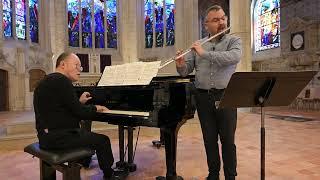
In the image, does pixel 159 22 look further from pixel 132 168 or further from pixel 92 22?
pixel 132 168

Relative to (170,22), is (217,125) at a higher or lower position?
lower

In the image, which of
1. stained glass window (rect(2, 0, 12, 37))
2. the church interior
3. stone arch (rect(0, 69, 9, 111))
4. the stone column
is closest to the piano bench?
the church interior

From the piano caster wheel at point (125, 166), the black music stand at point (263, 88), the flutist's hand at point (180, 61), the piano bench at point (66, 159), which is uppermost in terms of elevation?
the flutist's hand at point (180, 61)

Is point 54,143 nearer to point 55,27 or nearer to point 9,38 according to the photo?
point 9,38

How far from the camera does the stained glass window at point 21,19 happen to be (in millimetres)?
12609

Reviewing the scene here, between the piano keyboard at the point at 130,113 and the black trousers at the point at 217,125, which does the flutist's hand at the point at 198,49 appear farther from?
the piano keyboard at the point at 130,113

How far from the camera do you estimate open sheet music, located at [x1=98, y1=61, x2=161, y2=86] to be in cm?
303

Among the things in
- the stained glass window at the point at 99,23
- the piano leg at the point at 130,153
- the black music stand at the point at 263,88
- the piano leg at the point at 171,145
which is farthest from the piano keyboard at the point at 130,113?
the stained glass window at the point at 99,23

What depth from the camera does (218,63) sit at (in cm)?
267

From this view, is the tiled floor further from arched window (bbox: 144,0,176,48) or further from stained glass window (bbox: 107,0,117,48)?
stained glass window (bbox: 107,0,117,48)

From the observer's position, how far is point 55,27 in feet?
47.7

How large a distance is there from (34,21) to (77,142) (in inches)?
481

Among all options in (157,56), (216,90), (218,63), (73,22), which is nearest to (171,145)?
(216,90)

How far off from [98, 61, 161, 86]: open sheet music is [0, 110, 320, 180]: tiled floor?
116 centimetres
